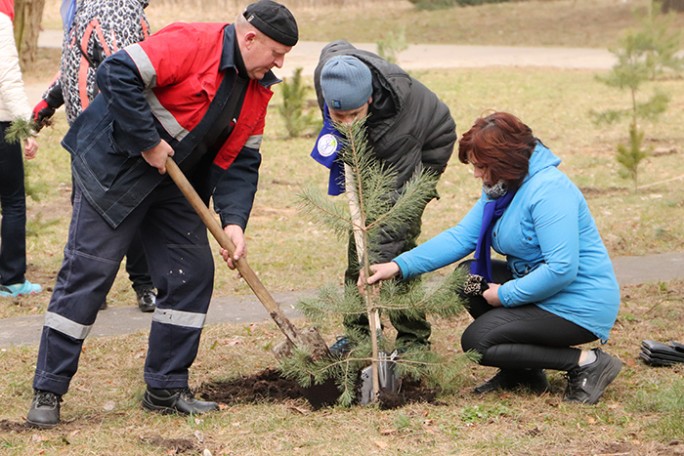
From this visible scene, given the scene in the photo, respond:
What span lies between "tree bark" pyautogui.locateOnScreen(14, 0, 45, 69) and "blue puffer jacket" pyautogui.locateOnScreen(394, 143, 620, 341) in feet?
37.9

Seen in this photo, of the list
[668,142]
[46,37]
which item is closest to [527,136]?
[668,142]

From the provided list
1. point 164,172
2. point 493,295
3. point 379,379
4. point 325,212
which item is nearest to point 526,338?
point 493,295

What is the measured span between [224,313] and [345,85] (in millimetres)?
2376

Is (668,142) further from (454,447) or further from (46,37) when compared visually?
(46,37)

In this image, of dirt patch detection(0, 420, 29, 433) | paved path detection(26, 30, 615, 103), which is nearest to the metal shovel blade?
dirt patch detection(0, 420, 29, 433)

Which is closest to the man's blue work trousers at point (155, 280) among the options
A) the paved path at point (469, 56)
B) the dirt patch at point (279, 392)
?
the dirt patch at point (279, 392)

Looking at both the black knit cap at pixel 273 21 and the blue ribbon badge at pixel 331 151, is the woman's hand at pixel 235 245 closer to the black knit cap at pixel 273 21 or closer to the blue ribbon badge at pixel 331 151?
the blue ribbon badge at pixel 331 151

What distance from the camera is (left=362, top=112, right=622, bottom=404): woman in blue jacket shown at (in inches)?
175

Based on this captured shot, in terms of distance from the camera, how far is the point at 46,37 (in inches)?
949

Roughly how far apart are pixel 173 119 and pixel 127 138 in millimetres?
215

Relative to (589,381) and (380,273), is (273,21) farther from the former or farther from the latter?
(589,381)

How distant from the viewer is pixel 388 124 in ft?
15.9

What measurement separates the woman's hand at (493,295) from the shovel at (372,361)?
0.50 m

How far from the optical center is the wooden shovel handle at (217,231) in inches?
167
